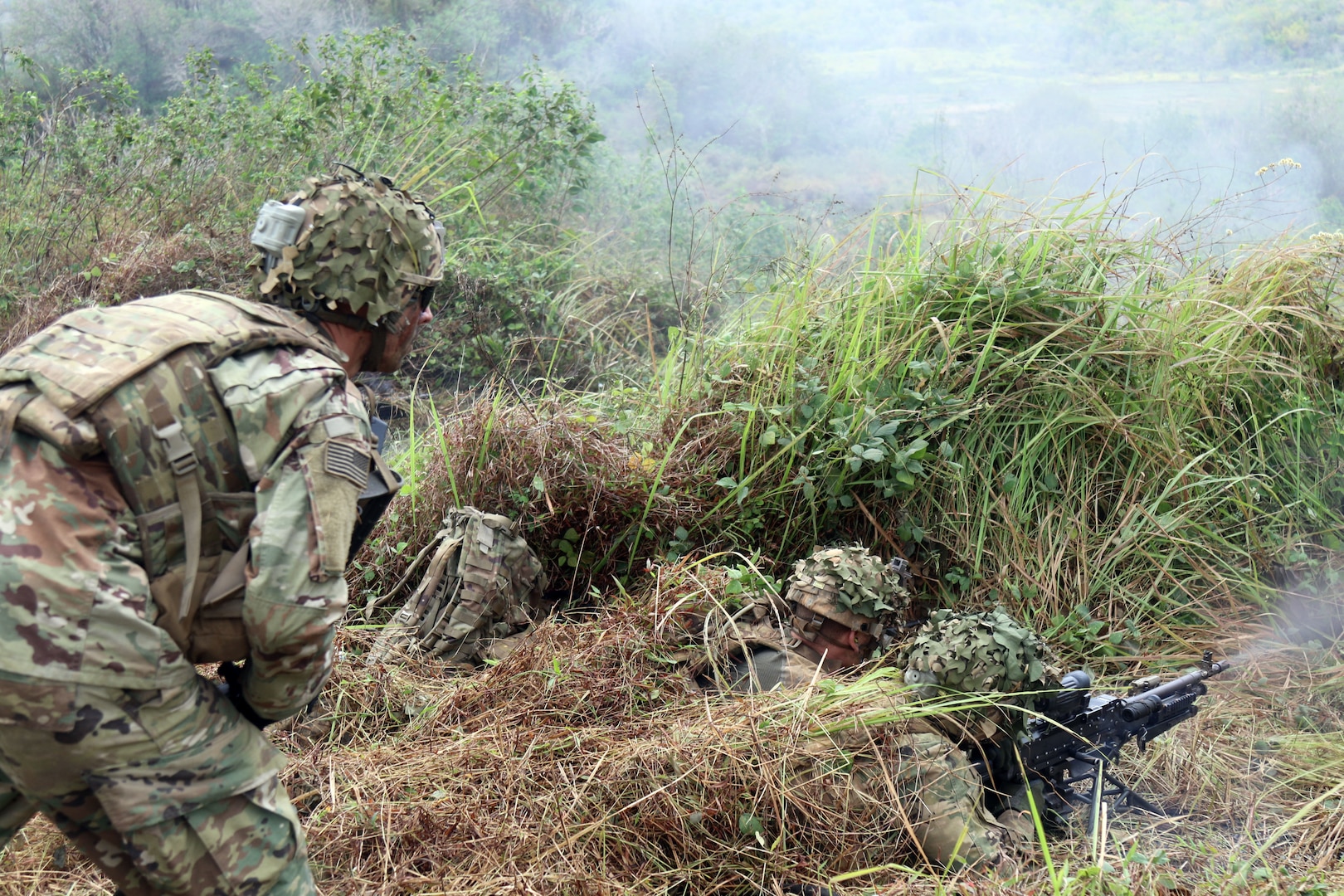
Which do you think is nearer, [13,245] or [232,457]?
[232,457]

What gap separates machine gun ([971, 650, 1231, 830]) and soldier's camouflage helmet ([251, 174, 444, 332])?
221 cm

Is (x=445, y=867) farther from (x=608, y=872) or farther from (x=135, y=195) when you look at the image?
(x=135, y=195)

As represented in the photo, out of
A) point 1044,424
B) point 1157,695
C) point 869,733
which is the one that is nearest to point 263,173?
point 1044,424

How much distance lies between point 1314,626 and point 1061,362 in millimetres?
1457

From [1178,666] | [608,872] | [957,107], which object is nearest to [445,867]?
[608,872]

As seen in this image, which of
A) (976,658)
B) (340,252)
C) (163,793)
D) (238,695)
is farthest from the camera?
(976,658)

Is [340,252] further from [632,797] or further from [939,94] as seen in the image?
[939,94]

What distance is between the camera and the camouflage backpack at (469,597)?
3.72 meters

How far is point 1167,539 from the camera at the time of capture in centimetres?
415

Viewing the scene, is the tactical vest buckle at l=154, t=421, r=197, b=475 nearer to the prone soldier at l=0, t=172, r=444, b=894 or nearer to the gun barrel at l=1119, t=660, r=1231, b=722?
the prone soldier at l=0, t=172, r=444, b=894

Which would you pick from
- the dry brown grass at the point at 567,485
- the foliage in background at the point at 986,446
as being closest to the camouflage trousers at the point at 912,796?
the foliage in background at the point at 986,446

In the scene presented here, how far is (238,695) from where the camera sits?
2.09m

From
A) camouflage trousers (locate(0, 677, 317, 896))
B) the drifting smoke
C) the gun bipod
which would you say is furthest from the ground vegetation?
the drifting smoke

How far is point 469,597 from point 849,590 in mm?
1408
